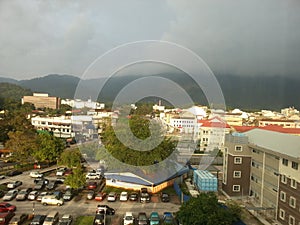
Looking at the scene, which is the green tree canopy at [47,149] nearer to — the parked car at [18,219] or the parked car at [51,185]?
the parked car at [51,185]

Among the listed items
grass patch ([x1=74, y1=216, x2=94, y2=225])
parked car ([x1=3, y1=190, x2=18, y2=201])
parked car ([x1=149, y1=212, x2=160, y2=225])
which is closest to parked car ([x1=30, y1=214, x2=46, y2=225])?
grass patch ([x1=74, y1=216, x2=94, y2=225])

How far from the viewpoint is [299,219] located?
6.29 m

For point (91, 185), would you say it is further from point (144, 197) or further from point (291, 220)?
point (291, 220)

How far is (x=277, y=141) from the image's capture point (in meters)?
8.09

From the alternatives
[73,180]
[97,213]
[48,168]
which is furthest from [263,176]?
[48,168]

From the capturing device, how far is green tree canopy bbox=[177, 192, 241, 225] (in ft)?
18.8

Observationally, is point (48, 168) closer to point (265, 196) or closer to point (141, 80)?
point (141, 80)

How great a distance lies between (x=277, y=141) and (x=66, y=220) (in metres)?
5.75

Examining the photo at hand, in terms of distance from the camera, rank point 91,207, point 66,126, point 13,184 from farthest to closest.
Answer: point 66,126
point 13,184
point 91,207

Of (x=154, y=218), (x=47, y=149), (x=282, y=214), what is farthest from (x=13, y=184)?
(x=282, y=214)

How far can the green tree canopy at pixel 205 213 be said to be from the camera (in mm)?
5716

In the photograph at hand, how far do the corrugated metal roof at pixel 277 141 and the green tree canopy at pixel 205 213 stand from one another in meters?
2.10

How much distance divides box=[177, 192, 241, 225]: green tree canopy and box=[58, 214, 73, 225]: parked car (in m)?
2.42

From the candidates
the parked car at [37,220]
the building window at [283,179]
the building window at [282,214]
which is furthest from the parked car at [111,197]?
the building window at [283,179]
